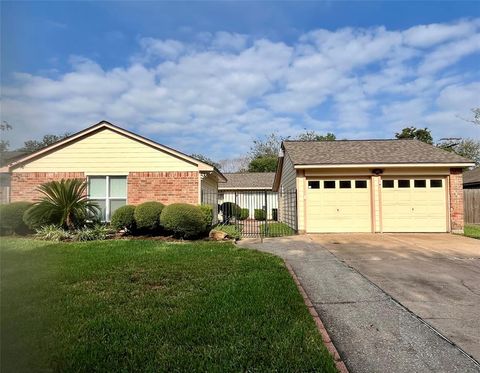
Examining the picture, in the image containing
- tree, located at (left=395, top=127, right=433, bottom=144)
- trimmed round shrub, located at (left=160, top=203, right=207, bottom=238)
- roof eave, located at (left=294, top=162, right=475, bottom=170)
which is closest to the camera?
trimmed round shrub, located at (left=160, top=203, right=207, bottom=238)

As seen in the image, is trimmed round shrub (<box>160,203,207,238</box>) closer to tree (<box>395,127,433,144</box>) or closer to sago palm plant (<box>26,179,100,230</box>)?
sago palm plant (<box>26,179,100,230</box>)

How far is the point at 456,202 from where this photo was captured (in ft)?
48.3

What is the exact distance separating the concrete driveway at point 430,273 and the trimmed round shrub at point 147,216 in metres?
5.42

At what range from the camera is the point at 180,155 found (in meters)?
15.0

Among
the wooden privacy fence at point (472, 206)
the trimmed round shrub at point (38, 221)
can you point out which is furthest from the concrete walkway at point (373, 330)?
the wooden privacy fence at point (472, 206)

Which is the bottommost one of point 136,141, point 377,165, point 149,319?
point 149,319

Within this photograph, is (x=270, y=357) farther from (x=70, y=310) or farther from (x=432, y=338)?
(x=70, y=310)

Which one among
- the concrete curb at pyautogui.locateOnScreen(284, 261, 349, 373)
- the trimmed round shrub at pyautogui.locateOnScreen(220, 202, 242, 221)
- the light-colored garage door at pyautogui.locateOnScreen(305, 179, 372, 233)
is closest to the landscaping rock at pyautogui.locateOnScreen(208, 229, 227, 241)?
the light-colored garage door at pyautogui.locateOnScreen(305, 179, 372, 233)

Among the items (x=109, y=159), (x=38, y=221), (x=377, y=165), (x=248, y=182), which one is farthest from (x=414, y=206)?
(x=248, y=182)

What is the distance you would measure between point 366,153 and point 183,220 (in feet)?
28.1

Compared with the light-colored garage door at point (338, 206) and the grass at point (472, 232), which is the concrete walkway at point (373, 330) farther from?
the grass at point (472, 232)

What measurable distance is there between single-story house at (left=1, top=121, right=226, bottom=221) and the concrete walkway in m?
8.60

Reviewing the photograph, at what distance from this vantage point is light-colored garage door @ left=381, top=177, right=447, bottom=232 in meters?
14.8

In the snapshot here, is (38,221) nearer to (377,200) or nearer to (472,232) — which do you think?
(377,200)
